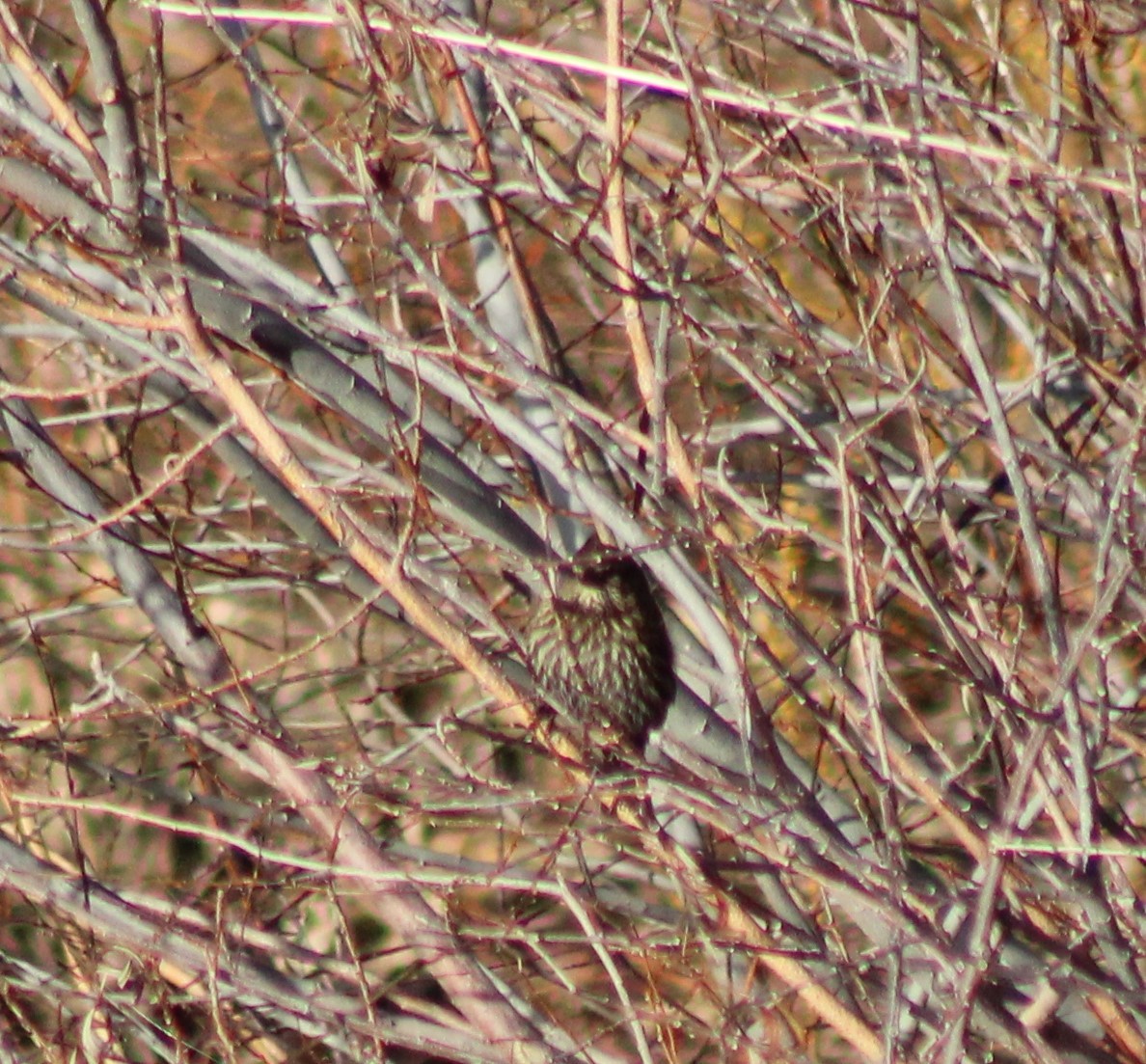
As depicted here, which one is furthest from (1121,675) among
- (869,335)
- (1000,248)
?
(869,335)

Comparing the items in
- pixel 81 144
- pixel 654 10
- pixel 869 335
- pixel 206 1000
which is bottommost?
pixel 206 1000

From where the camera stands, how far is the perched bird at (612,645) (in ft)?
10.3

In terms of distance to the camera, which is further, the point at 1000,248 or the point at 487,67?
the point at 1000,248

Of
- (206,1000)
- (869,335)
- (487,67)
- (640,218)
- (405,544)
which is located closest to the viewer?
(405,544)

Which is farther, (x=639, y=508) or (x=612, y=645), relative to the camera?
(x=612, y=645)

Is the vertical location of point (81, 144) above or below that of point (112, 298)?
above

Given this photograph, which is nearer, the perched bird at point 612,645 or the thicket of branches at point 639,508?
the thicket of branches at point 639,508

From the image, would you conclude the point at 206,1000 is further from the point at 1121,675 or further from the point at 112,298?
the point at 1121,675

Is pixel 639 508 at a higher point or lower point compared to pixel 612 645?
higher

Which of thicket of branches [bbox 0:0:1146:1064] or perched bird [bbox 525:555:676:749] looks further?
perched bird [bbox 525:555:676:749]

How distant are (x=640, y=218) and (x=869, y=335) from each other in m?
1.05

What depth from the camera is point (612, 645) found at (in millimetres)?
3305

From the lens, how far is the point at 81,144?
2.34 metres

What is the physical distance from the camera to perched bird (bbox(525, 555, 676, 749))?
313cm
